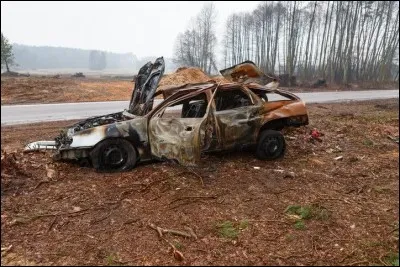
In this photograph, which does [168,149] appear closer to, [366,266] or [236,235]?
[236,235]

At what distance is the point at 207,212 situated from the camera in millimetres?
5137

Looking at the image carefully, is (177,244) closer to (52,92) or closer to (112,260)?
(112,260)

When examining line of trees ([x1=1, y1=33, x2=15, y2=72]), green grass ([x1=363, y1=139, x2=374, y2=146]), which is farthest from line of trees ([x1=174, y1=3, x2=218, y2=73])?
green grass ([x1=363, y1=139, x2=374, y2=146])

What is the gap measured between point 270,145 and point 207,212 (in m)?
2.84

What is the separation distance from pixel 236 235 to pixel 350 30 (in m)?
44.3

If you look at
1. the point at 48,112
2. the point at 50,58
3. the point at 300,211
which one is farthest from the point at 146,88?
the point at 50,58

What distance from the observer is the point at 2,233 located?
4.46 m

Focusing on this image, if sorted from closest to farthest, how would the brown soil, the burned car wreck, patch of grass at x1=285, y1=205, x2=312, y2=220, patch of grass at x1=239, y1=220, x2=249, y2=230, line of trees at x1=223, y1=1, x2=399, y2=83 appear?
patch of grass at x1=239, y1=220, x2=249, y2=230, patch of grass at x1=285, y1=205, x2=312, y2=220, the burned car wreck, the brown soil, line of trees at x1=223, y1=1, x2=399, y2=83

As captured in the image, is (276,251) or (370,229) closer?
(276,251)

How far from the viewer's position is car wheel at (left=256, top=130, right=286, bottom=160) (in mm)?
7441

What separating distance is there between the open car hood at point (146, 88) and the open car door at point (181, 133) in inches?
19.7

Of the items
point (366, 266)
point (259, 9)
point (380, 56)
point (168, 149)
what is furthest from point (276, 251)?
point (259, 9)

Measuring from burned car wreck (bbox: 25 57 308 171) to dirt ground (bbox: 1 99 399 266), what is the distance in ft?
1.14

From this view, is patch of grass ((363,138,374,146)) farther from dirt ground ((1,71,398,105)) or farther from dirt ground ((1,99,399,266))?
dirt ground ((1,71,398,105))
